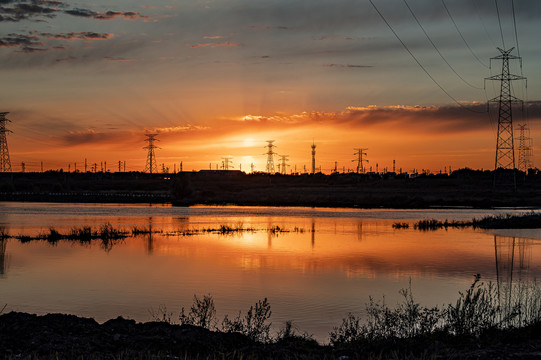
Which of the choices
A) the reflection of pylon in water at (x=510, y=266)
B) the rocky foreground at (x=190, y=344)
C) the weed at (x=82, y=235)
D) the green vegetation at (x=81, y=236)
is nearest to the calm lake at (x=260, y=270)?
the reflection of pylon in water at (x=510, y=266)

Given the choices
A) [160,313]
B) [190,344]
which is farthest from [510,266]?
[190,344]

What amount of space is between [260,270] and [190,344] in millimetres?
14465

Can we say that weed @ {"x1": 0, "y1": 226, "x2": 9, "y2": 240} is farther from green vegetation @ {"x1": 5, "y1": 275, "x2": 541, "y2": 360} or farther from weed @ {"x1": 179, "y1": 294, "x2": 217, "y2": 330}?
green vegetation @ {"x1": 5, "y1": 275, "x2": 541, "y2": 360}

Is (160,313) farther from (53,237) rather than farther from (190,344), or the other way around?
(53,237)

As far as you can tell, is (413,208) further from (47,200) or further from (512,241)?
(47,200)

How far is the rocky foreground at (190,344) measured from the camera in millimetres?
10258

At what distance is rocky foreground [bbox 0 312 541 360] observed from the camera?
10.3 meters

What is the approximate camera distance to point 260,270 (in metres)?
25.6

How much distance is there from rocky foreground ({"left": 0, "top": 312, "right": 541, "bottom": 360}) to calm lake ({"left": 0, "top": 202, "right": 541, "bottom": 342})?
289cm

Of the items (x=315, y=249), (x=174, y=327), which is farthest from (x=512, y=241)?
(x=174, y=327)

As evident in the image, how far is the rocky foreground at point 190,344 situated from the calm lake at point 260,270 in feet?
9.47

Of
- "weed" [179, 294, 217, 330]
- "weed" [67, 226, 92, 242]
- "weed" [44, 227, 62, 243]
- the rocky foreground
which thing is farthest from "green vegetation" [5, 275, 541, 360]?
"weed" [67, 226, 92, 242]

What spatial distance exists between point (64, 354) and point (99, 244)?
26219 millimetres

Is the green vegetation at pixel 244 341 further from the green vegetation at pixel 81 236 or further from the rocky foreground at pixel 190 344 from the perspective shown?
the green vegetation at pixel 81 236
